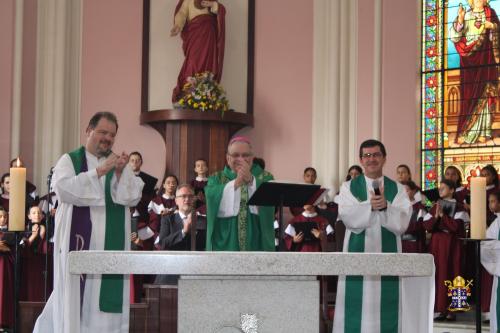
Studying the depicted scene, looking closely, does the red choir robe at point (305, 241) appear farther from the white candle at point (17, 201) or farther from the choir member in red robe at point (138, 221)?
the white candle at point (17, 201)

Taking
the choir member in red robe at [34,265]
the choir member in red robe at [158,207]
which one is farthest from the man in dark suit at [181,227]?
the choir member in red robe at [34,265]

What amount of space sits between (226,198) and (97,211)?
93cm

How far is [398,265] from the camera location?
3666 mm

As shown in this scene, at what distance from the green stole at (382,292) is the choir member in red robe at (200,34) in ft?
17.8

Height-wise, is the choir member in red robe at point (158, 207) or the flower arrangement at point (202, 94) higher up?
the flower arrangement at point (202, 94)

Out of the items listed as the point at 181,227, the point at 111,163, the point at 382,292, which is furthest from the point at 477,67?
the point at 111,163

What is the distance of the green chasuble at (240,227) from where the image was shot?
20.3 feet

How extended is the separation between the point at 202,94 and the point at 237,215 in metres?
5.25

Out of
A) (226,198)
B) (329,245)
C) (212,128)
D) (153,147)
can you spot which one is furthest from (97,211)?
(153,147)

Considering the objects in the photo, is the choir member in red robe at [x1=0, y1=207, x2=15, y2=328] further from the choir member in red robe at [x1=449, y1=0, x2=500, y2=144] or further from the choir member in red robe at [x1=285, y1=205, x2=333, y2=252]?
the choir member in red robe at [x1=449, y1=0, x2=500, y2=144]

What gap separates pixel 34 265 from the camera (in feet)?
32.0

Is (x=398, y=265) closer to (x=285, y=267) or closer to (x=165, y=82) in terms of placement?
(x=285, y=267)

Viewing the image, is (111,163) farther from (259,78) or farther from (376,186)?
(259,78)

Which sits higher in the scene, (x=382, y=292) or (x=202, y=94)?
(x=202, y=94)
